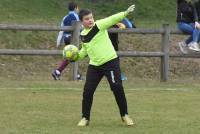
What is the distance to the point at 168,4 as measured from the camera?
1091 inches

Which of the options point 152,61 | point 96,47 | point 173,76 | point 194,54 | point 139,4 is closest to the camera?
point 96,47

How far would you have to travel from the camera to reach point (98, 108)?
10367mm

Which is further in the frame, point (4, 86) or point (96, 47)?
point (4, 86)

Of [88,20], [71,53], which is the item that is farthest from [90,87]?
[88,20]

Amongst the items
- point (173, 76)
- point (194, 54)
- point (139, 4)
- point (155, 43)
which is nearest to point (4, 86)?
point (194, 54)

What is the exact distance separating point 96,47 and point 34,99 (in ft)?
9.33

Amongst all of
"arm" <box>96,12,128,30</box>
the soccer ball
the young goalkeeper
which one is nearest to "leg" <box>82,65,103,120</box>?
the young goalkeeper

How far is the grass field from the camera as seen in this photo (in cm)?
841

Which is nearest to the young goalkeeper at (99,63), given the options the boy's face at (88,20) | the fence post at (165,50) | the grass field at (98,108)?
the boy's face at (88,20)

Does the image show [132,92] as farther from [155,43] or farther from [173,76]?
[155,43]

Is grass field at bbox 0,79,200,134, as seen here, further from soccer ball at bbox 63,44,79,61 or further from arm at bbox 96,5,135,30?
arm at bbox 96,5,135,30

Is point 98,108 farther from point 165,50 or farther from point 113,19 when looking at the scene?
point 165,50

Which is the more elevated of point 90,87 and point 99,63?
point 99,63

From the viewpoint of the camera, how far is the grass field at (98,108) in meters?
8.41
